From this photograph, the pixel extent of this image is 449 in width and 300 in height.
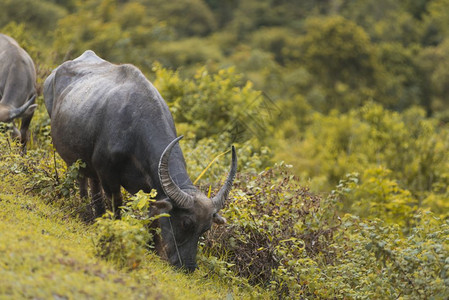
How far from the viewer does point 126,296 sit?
17.1ft

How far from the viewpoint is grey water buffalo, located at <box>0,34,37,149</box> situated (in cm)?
1116

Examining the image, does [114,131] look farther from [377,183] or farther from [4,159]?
[377,183]

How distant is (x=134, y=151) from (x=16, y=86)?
536cm

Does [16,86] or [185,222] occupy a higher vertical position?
[185,222]

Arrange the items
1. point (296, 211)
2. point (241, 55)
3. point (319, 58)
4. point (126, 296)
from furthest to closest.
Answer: point (241, 55) < point (319, 58) < point (296, 211) < point (126, 296)

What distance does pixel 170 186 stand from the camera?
22.8 ft

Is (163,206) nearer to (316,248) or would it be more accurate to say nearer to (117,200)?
(117,200)

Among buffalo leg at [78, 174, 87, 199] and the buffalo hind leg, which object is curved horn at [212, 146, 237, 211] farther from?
the buffalo hind leg

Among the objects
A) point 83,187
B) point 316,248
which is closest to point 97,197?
point 83,187

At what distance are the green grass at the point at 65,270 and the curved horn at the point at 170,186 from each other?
76cm

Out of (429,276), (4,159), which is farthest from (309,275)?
(4,159)

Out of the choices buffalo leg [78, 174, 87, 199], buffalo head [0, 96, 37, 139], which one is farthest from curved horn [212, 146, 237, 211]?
buffalo head [0, 96, 37, 139]

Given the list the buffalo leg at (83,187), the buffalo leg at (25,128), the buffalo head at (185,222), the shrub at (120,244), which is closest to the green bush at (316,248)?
the buffalo head at (185,222)

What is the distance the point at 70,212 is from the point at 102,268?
102 inches
